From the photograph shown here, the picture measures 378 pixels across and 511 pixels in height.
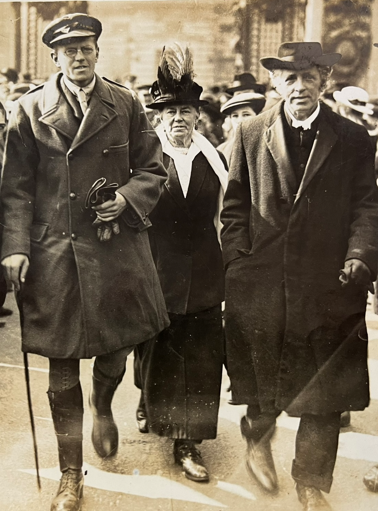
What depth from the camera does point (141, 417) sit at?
3.79m

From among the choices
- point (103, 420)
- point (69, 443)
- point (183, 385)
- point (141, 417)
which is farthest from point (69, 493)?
point (183, 385)

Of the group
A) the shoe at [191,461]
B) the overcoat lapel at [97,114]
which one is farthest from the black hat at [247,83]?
the shoe at [191,461]

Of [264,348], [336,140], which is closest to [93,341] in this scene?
[264,348]

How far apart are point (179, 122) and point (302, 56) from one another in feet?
2.41

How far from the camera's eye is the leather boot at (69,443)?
3.65 meters

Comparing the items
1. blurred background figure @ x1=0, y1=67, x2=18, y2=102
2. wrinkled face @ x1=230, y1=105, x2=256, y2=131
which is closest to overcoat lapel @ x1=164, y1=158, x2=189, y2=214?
wrinkled face @ x1=230, y1=105, x2=256, y2=131

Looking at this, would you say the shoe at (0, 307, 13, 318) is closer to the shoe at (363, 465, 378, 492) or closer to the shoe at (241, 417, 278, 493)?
the shoe at (241, 417, 278, 493)

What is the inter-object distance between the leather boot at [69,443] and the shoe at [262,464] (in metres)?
0.93

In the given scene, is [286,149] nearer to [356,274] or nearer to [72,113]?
[356,274]

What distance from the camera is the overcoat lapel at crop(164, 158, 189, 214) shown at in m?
3.63

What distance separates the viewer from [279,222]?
3.58 meters

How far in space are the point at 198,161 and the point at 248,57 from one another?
613 mm

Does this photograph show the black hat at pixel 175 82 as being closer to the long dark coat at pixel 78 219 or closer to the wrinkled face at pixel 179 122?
the wrinkled face at pixel 179 122

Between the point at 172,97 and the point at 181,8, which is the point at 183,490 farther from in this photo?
the point at 181,8
